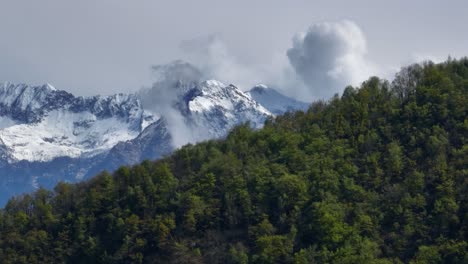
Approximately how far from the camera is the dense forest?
130500 mm

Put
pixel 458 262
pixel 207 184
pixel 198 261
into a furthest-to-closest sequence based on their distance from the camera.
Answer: pixel 207 184
pixel 198 261
pixel 458 262

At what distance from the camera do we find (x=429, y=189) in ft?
455

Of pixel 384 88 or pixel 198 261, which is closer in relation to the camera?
pixel 198 261

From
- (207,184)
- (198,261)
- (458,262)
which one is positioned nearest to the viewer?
(458,262)

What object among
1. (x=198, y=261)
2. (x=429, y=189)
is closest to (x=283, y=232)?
(x=198, y=261)

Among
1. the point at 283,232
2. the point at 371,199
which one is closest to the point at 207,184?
the point at 283,232

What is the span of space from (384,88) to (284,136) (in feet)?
75.8

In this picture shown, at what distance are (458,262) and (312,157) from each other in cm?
3673

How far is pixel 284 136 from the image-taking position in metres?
161

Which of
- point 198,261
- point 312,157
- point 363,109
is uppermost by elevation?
Result: point 363,109

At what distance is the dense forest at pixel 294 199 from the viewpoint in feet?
428

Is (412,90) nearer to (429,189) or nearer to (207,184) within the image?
(429,189)

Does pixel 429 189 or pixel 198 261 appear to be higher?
pixel 429 189

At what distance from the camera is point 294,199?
5472 inches
